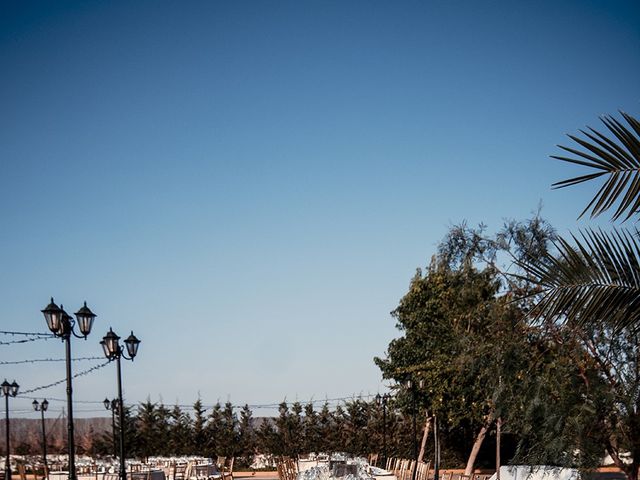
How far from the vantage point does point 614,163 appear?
5.57 meters

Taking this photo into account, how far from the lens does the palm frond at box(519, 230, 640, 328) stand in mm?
5824

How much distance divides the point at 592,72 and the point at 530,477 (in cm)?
926

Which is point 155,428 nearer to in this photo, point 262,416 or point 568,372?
point 262,416

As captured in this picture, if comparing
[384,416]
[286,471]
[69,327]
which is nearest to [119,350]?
[69,327]

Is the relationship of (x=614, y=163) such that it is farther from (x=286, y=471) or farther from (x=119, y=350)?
(x=286, y=471)

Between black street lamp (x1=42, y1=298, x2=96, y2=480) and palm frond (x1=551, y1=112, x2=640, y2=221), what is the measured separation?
8.55 m

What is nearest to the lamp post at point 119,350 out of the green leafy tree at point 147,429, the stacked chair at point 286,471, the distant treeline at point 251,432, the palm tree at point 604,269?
the stacked chair at point 286,471

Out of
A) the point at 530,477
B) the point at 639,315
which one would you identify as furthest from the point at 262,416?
the point at 639,315

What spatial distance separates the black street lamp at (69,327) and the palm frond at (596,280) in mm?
8131

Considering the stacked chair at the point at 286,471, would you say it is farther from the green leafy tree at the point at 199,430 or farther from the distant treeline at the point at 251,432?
the green leafy tree at the point at 199,430

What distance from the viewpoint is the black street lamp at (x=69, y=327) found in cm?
1182

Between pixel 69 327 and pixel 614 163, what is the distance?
29.7 feet

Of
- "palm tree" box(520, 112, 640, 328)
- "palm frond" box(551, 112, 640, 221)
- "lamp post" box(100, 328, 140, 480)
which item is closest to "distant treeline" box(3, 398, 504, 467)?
"lamp post" box(100, 328, 140, 480)

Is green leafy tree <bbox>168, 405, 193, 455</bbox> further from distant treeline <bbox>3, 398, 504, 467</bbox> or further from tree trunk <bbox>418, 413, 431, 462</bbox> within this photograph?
tree trunk <bbox>418, 413, 431, 462</bbox>
